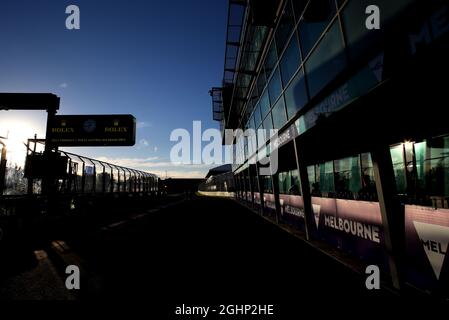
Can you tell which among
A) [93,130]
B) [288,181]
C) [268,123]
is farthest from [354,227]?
[93,130]

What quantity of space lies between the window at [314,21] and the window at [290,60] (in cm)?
56

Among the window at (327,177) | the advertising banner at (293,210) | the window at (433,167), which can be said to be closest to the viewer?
the window at (433,167)

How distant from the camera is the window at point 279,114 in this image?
932 cm

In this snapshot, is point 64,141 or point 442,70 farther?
point 64,141

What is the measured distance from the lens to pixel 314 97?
245 inches

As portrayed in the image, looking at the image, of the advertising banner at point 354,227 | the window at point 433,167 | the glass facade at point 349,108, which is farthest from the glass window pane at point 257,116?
the advertising banner at point 354,227

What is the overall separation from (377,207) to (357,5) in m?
3.87

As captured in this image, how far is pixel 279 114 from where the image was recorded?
9.93m

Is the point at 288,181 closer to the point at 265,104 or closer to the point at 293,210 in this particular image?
the point at 265,104

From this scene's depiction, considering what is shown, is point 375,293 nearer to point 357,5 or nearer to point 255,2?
point 357,5

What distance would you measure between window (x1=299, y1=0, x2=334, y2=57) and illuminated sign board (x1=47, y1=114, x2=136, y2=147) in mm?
18897

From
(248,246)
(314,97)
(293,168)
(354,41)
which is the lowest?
(248,246)

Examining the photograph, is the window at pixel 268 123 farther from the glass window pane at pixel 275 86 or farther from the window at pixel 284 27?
the window at pixel 284 27
